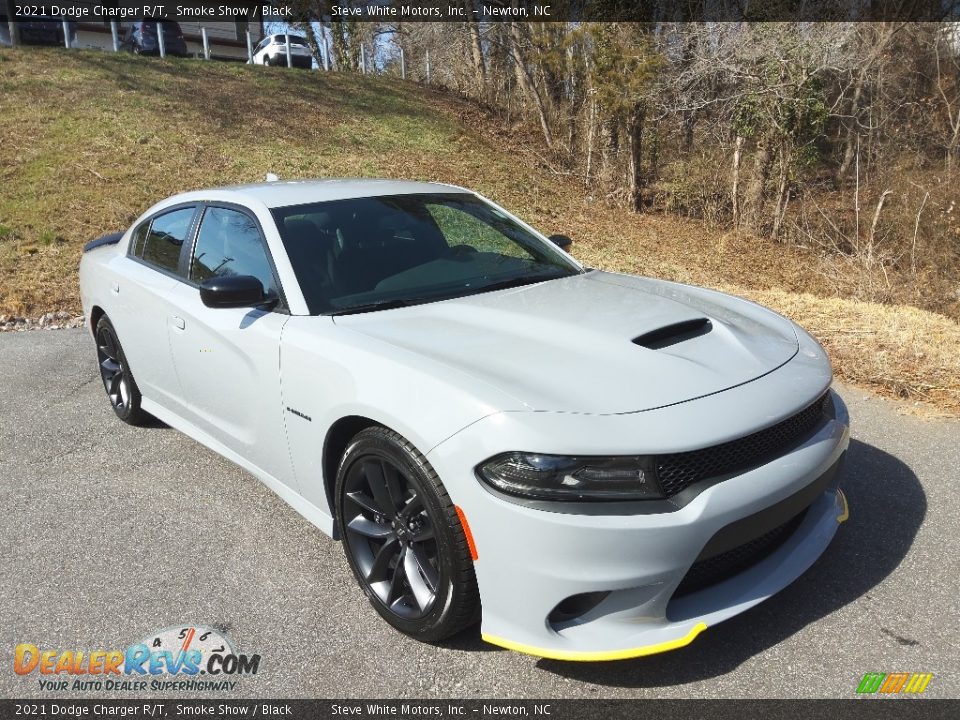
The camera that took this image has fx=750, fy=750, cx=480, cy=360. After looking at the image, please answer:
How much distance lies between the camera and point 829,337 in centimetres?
570

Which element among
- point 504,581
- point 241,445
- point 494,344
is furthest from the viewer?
point 241,445

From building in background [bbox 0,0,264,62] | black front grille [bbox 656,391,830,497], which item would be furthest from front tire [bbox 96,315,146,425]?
building in background [bbox 0,0,264,62]

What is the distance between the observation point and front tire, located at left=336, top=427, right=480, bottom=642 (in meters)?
2.44

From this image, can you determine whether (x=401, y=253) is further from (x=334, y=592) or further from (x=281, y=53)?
(x=281, y=53)

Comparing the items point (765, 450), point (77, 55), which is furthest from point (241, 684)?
point (77, 55)

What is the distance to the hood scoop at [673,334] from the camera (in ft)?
9.23

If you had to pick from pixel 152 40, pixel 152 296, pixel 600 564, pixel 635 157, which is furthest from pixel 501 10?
pixel 600 564

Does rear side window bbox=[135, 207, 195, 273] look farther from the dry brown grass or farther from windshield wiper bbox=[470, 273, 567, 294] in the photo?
the dry brown grass

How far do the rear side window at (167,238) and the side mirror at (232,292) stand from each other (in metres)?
1.12

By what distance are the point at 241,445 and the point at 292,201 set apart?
1.22 m

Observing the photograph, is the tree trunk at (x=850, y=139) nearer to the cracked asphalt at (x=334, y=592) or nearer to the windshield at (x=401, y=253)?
the cracked asphalt at (x=334, y=592)

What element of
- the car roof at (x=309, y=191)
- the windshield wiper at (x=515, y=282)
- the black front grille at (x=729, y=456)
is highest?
the car roof at (x=309, y=191)

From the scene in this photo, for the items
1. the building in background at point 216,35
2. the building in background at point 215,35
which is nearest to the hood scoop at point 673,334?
the building in background at point 215,35

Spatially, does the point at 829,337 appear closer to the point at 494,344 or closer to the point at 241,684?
the point at 494,344
